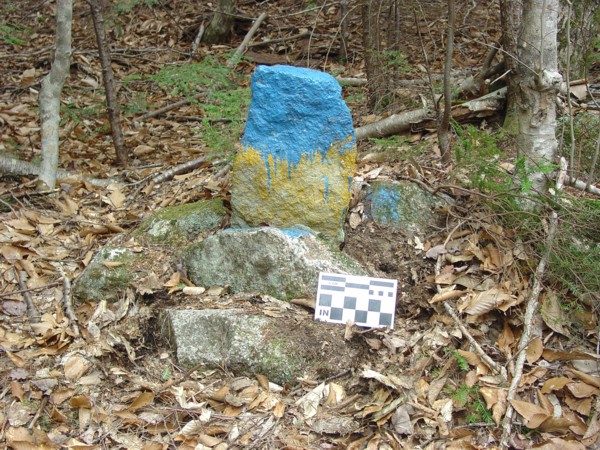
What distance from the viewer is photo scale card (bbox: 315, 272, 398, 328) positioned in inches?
137

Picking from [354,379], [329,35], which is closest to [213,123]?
[329,35]

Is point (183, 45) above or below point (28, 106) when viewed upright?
above

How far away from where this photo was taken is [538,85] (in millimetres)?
3742

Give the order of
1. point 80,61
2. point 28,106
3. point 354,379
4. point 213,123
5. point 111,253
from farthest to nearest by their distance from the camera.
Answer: point 80,61 < point 28,106 < point 213,123 < point 111,253 < point 354,379

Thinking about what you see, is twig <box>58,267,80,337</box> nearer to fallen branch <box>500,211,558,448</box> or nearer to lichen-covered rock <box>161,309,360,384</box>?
lichen-covered rock <box>161,309,360,384</box>

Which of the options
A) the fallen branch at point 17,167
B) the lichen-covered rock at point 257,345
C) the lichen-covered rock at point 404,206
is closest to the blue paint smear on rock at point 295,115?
the lichen-covered rock at point 404,206

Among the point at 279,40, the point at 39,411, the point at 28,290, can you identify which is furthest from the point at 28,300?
the point at 279,40

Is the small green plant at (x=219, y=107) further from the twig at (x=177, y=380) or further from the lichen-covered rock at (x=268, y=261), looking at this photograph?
the twig at (x=177, y=380)

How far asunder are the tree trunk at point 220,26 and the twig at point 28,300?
5138mm

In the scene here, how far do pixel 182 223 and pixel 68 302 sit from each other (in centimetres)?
86

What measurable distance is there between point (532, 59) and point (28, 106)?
5.46m

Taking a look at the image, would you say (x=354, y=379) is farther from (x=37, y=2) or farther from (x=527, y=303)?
(x=37, y=2)

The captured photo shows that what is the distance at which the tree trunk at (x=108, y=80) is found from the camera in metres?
5.16

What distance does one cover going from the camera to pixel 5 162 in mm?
5105
